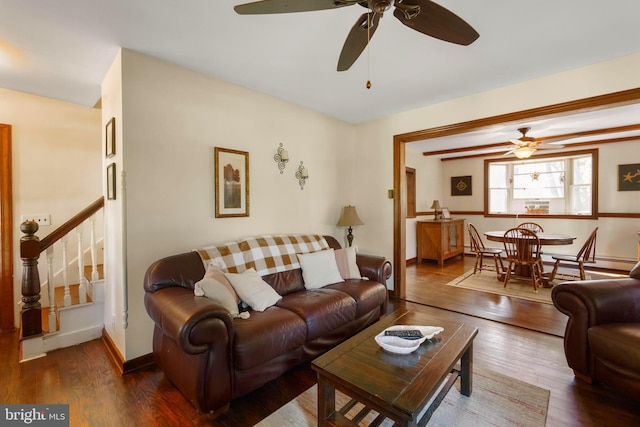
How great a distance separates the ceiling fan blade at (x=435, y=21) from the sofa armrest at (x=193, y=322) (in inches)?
74.1

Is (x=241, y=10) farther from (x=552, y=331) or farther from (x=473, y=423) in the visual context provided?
(x=552, y=331)

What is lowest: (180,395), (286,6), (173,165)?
(180,395)

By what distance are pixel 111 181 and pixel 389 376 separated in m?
2.60

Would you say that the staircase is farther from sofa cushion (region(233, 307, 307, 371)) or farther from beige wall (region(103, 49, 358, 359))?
sofa cushion (region(233, 307, 307, 371))

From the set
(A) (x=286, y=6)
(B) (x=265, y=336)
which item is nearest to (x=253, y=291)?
(B) (x=265, y=336)

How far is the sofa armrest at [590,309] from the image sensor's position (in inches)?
75.7

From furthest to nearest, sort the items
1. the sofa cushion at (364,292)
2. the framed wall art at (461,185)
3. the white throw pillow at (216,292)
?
1. the framed wall art at (461,185)
2. the sofa cushion at (364,292)
3. the white throw pillow at (216,292)

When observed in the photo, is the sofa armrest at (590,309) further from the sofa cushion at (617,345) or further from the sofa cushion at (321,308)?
the sofa cushion at (321,308)

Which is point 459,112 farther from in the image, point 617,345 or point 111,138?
point 111,138

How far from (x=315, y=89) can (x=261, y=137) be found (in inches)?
31.1

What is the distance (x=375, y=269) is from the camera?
306cm

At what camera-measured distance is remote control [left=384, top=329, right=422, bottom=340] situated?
1644 millimetres

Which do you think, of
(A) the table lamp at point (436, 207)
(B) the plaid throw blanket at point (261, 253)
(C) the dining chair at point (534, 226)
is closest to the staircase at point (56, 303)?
(B) the plaid throw blanket at point (261, 253)

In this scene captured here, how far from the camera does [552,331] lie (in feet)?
9.11
